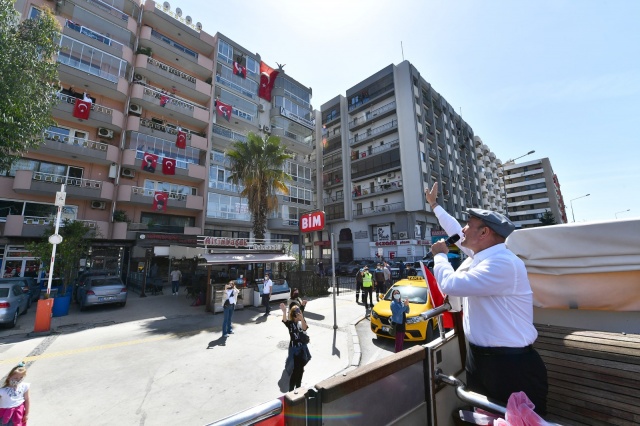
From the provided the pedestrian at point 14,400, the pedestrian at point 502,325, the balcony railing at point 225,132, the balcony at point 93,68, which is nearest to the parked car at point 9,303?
the pedestrian at point 14,400

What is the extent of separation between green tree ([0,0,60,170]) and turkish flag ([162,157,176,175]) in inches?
465

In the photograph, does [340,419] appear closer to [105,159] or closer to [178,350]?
[178,350]

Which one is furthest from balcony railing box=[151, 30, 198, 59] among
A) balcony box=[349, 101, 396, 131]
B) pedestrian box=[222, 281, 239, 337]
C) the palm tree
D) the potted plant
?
pedestrian box=[222, 281, 239, 337]

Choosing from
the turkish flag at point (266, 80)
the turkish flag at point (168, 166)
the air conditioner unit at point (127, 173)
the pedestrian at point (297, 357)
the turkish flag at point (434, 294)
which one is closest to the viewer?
the turkish flag at point (434, 294)

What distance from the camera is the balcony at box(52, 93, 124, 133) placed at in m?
19.6

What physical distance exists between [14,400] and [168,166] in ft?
75.2

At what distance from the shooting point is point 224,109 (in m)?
28.5

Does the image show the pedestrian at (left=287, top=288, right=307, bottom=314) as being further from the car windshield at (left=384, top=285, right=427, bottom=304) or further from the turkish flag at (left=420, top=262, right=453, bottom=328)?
the turkish flag at (left=420, top=262, right=453, bottom=328)

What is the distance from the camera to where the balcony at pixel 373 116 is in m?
36.2

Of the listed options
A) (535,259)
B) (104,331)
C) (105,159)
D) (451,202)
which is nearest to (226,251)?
(104,331)

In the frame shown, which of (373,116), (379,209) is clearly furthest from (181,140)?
(373,116)

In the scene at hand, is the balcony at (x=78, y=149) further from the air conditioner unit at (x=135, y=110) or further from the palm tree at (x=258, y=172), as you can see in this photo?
the palm tree at (x=258, y=172)

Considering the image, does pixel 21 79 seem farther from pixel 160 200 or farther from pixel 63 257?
pixel 160 200

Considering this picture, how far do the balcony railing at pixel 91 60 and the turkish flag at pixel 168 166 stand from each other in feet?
24.0
